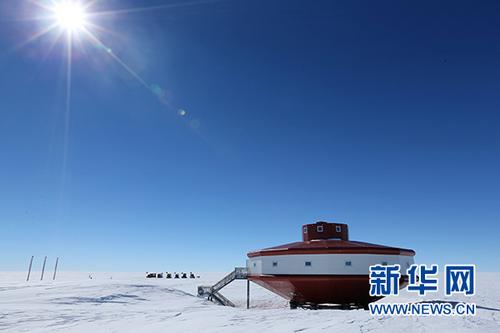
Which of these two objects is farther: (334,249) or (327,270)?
(334,249)

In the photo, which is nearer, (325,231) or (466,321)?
(466,321)

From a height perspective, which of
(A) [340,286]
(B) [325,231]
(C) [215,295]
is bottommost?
(C) [215,295]

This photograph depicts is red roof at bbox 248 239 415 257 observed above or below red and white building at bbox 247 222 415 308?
above

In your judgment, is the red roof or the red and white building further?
the red roof

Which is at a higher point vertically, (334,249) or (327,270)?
(334,249)

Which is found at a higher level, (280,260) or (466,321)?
(280,260)

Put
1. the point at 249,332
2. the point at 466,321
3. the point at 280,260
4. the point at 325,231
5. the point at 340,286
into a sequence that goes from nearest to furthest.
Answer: the point at 249,332, the point at 466,321, the point at 340,286, the point at 280,260, the point at 325,231

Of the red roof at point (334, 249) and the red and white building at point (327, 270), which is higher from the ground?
the red roof at point (334, 249)

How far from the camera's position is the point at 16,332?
15250 millimetres

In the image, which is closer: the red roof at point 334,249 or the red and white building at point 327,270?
the red and white building at point 327,270

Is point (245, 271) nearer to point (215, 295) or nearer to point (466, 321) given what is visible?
point (215, 295)

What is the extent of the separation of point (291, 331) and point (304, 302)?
2140 cm

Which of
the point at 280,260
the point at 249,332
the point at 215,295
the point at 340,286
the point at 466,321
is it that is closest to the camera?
the point at 249,332

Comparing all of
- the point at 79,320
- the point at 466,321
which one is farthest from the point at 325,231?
the point at 79,320
